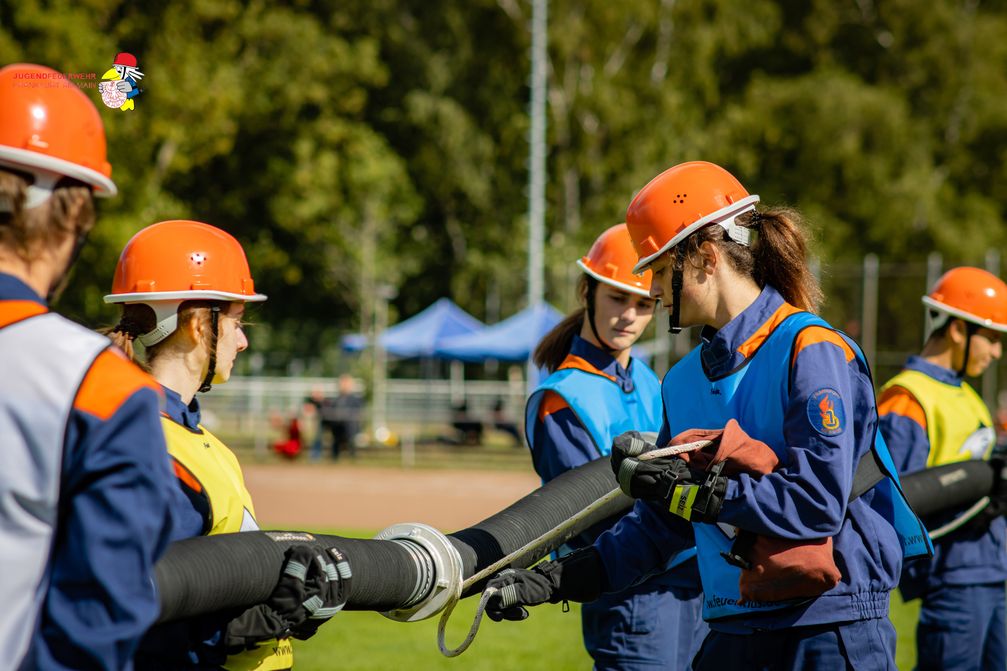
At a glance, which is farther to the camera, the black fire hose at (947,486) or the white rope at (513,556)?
the black fire hose at (947,486)

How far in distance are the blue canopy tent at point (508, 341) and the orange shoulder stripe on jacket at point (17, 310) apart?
74.3 ft

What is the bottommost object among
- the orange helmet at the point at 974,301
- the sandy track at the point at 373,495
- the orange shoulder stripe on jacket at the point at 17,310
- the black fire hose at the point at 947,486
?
the sandy track at the point at 373,495

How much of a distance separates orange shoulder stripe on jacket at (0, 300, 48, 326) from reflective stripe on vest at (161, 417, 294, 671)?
3.33 ft

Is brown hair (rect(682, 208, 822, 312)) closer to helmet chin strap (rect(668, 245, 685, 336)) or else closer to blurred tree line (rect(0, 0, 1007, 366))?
helmet chin strap (rect(668, 245, 685, 336))

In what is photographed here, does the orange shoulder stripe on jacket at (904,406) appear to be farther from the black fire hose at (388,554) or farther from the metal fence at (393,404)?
the metal fence at (393,404)

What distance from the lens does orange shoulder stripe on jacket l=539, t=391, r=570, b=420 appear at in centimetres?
459

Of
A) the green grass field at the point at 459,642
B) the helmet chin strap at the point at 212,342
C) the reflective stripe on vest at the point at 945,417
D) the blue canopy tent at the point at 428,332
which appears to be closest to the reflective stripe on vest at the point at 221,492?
the helmet chin strap at the point at 212,342

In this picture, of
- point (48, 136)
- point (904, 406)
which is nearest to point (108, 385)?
point (48, 136)

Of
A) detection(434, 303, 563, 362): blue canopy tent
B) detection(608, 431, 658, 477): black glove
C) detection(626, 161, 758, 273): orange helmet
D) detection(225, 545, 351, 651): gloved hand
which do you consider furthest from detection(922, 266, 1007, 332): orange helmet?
detection(434, 303, 563, 362): blue canopy tent

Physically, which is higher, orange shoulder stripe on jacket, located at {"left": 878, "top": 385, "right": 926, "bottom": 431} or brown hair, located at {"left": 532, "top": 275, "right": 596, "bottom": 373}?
brown hair, located at {"left": 532, "top": 275, "right": 596, "bottom": 373}

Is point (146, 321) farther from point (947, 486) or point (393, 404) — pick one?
point (393, 404)

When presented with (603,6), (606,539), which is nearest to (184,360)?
(606,539)

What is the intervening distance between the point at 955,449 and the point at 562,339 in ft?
7.14

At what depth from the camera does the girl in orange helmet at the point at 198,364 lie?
313cm
